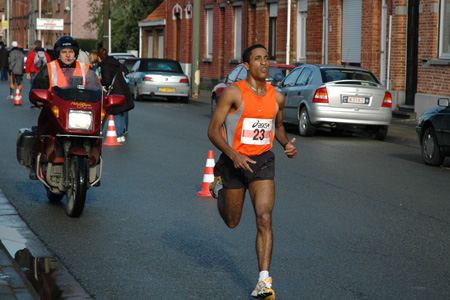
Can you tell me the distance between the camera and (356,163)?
44.4 ft

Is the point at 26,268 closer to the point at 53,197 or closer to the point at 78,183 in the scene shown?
the point at 78,183

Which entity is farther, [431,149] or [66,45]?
[431,149]

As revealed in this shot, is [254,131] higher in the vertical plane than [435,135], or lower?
higher

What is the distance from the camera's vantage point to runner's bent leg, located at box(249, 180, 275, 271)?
5.61 meters

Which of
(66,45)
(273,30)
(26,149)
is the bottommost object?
(26,149)

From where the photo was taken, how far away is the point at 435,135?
13.4 m

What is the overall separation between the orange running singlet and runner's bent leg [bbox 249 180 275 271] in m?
0.25

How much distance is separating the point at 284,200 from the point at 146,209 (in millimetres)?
1651

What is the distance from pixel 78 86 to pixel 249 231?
88.2 inches

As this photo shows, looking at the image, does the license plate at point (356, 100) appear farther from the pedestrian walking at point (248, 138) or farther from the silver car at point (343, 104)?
the pedestrian walking at point (248, 138)

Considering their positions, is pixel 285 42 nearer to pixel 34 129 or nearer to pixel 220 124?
pixel 34 129

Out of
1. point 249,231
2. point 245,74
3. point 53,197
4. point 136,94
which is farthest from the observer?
point 136,94

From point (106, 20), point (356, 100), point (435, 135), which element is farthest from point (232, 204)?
point (106, 20)

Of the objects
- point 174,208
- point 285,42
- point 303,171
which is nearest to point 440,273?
point 174,208
